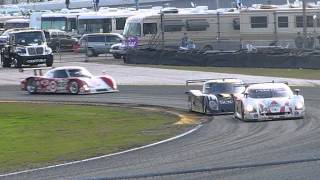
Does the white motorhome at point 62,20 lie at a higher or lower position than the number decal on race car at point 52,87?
higher

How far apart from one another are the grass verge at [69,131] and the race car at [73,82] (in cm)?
494

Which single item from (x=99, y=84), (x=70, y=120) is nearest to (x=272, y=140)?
(x=70, y=120)

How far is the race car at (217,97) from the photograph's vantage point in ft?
86.0

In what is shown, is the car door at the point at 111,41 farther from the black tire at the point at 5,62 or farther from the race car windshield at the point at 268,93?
the race car windshield at the point at 268,93

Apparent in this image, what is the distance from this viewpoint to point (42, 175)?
45.4 ft

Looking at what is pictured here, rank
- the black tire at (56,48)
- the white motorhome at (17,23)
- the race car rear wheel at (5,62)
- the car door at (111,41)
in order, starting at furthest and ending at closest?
the white motorhome at (17,23) → the black tire at (56,48) → the car door at (111,41) → the race car rear wheel at (5,62)

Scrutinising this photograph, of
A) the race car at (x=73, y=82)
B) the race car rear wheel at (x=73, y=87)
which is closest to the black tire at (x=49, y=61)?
the race car at (x=73, y=82)

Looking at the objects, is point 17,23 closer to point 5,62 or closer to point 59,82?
point 5,62

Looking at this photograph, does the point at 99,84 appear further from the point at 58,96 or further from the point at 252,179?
the point at 252,179

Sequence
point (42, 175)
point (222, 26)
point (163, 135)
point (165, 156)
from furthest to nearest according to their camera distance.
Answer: point (222, 26) → point (163, 135) → point (165, 156) → point (42, 175)

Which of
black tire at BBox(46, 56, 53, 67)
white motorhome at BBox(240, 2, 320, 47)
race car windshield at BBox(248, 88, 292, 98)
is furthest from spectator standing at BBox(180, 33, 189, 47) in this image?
race car windshield at BBox(248, 88, 292, 98)

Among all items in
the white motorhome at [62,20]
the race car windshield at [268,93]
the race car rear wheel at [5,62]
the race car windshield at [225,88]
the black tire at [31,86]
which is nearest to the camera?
the race car windshield at [268,93]

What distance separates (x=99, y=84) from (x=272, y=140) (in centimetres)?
1945

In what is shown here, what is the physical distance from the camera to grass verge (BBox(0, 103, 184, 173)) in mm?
17078
